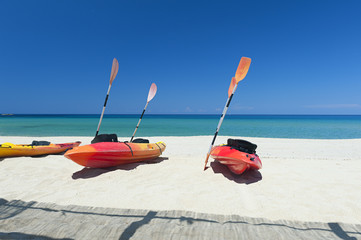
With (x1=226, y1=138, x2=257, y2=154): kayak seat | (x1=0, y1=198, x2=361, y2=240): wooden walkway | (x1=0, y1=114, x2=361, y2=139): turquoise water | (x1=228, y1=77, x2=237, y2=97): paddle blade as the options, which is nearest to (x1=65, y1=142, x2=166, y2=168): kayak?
(x1=0, y1=198, x2=361, y2=240): wooden walkway

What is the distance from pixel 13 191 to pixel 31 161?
2612mm

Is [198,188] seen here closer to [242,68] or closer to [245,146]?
[245,146]

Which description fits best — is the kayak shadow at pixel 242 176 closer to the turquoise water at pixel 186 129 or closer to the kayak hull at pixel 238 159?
the kayak hull at pixel 238 159

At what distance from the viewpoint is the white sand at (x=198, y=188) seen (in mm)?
3375

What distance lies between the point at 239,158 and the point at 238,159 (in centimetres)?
4

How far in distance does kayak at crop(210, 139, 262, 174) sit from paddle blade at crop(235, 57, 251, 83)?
2.13 metres

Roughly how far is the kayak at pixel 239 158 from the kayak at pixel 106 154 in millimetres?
2469

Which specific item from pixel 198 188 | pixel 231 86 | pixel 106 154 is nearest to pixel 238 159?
pixel 198 188

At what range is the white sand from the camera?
338 centimetres

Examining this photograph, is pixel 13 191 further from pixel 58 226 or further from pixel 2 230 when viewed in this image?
pixel 58 226

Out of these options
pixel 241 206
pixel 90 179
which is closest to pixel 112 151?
pixel 90 179

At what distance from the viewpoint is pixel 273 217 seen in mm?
3064

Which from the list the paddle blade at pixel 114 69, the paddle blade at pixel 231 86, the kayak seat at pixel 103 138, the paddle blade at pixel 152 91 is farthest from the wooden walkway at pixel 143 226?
the paddle blade at pixel 152 91

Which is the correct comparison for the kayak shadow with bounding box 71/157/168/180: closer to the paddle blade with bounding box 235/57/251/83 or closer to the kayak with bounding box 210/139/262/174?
the kayak with bounding box 210/139/262/174
